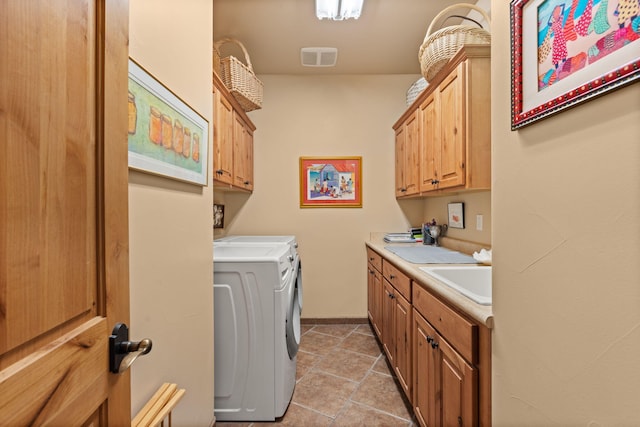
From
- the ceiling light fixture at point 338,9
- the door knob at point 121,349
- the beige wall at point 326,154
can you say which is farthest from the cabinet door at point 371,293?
the door knob at point 121,349

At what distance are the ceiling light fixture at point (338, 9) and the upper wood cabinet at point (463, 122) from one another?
77cm

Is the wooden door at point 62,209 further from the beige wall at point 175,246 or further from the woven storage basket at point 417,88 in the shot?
the woven storage basket at point 417,88

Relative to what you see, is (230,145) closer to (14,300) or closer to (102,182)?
(102,182)

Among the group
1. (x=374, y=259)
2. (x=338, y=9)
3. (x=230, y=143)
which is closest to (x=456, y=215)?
(x=374, y=259)

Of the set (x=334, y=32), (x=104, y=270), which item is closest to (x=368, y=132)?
(x=334, y=32)

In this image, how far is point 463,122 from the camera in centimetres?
180

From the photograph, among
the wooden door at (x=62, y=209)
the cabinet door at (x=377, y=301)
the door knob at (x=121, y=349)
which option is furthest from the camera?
the cabinet door at (x=377, y=301)

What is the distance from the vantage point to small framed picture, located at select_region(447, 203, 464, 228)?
8.27 feet

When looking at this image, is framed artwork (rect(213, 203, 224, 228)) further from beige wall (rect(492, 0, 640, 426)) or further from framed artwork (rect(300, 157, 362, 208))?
beige wall (rect(492, 0, 640, 426))

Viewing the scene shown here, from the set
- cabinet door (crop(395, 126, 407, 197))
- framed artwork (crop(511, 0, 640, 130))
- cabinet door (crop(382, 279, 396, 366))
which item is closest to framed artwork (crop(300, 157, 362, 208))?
cabinet door (crop(395, 126, 407, 197))

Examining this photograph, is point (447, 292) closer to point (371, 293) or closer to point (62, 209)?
point (62, 209)

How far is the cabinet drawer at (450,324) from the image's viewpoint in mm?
1045

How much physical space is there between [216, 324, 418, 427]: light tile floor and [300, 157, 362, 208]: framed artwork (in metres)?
1.42

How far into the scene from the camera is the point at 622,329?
0.56m
